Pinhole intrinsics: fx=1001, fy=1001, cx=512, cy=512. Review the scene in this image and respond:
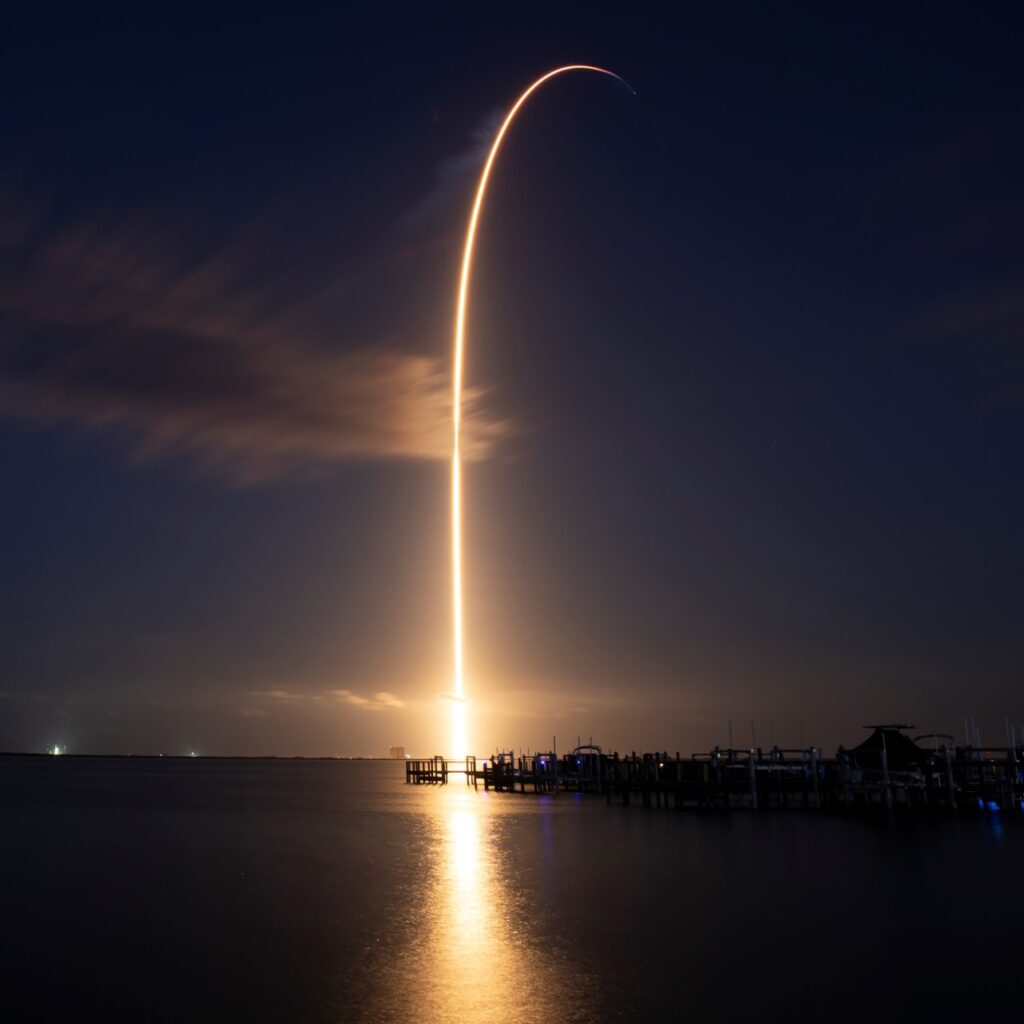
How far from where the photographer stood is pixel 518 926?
20.5 meters

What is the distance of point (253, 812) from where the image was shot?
189 feet

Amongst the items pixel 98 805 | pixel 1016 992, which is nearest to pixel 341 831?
pixel 98 805

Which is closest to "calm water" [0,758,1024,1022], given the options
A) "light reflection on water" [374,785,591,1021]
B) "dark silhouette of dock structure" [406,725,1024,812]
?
"light reflection on water" [374,785,591,1021]

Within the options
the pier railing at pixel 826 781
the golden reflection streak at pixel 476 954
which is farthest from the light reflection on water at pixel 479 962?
the pier railing at pixel 826 781

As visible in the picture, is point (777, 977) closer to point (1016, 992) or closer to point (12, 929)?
point (1016, 992)

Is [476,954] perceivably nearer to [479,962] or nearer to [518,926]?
[479,962]

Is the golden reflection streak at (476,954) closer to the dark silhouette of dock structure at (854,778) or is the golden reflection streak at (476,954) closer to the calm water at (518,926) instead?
the calm water at (518,926)

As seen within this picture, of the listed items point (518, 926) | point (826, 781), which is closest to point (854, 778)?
point (826, 781)

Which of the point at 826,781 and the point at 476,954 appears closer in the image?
the point at 476,954

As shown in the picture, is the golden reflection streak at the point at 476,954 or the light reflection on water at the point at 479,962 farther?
the golden reflection streak at the point at 476,954

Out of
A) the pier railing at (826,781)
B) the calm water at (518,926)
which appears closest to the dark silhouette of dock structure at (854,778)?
the pier railing at (826,781)

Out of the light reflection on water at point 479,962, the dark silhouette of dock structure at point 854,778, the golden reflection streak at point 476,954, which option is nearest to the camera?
the light reflection on water at point 479,962

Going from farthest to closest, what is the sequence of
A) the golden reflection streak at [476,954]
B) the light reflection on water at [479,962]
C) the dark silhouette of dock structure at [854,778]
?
the dark silhouette of dock structure at [854,778] < the golden reflection streak at [476,954] < the light reflection on water at [479,962]

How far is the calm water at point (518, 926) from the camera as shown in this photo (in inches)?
580
